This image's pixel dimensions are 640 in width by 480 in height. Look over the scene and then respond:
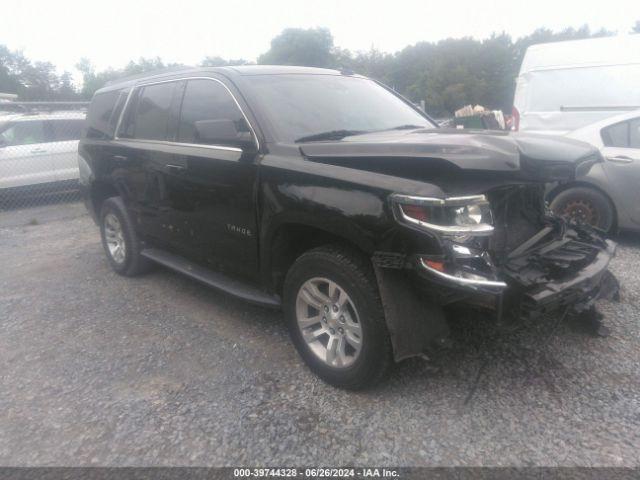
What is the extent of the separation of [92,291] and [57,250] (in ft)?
6.65

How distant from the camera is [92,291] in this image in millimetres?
4648

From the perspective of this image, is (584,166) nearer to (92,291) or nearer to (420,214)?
(420,214)

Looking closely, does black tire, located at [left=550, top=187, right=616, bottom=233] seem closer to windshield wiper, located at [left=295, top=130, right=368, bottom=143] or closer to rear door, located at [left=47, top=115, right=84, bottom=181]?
windshield wiper, located at [left=295, top=130, right=368, bottom=143]

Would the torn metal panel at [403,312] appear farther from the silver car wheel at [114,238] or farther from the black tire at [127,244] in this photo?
the silver car wheel at [114,238]

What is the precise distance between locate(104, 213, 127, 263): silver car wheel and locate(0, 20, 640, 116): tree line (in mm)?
37623

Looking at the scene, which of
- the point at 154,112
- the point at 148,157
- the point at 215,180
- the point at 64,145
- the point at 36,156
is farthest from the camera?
the point at 64,145

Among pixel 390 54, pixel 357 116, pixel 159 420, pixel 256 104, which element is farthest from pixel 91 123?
pixel 390 54

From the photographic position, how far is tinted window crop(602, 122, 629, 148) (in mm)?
5043

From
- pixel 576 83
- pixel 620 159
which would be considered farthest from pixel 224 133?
pixel 576 83

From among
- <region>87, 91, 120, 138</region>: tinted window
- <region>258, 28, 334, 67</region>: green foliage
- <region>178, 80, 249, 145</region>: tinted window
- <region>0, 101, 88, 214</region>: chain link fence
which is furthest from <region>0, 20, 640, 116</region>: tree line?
<region>178, 80, 249, 145</region>: tinted window

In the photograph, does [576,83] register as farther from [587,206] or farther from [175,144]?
[175,144]

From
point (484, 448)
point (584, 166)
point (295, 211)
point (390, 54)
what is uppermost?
point (390, 54)

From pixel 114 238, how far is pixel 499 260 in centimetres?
393

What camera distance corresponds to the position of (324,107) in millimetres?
3420
